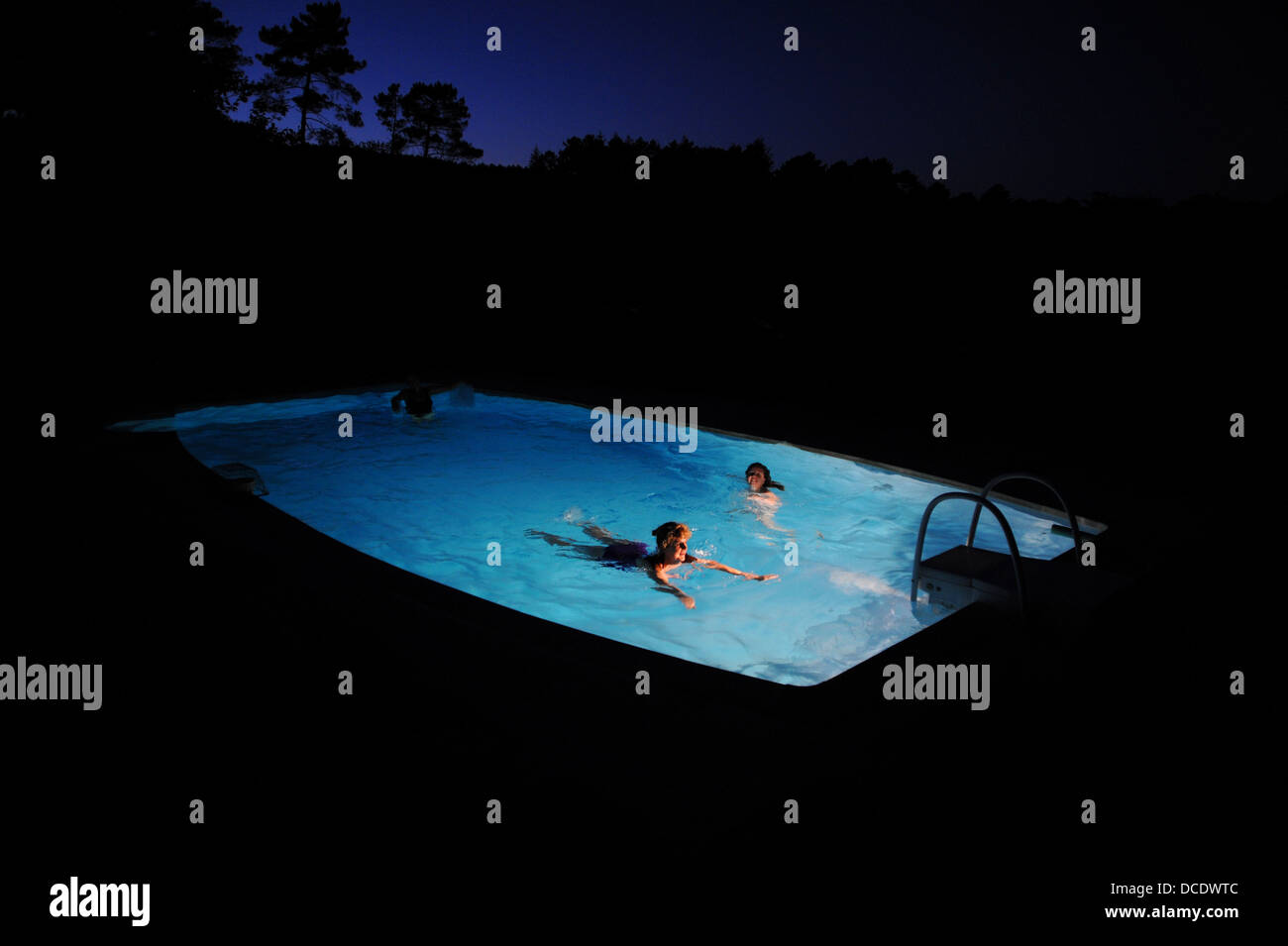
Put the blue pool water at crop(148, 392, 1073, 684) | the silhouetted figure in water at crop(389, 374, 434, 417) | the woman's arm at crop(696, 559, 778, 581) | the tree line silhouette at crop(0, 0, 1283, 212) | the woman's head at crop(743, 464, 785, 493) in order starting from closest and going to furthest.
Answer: the blue pool water at crop(148, 392, 1073, 684)
the woman's arm at crop(696, 559, 778, 581)
the woman's head at crop(743, 464, 785, 493)
the silhouetted figure in water at crop(389, 374, 434, 417)
the tree line silhouette at crop(0, 0, 1283, 212)

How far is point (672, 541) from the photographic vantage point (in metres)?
5.07

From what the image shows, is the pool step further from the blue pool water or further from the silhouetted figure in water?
the silhouetted figure in water

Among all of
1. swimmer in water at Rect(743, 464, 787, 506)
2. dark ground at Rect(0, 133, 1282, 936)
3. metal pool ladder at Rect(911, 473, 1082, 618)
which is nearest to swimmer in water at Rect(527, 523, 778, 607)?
swimmer in water at Rect(743, 464, 787, 506)

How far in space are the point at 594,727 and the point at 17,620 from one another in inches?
109

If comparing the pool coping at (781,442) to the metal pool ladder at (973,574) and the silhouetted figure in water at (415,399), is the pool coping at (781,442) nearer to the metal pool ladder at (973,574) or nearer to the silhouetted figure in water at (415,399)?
the silhouetted figure in water at (415,399)

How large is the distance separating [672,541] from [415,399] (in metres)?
5.60

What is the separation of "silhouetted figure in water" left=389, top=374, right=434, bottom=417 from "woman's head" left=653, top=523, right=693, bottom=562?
538 centimetres

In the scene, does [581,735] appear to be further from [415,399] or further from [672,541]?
[415,399]

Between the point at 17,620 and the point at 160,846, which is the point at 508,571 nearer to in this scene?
the point at 17,620

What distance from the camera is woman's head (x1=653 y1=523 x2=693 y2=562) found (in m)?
5.06

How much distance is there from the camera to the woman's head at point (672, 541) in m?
5.06
